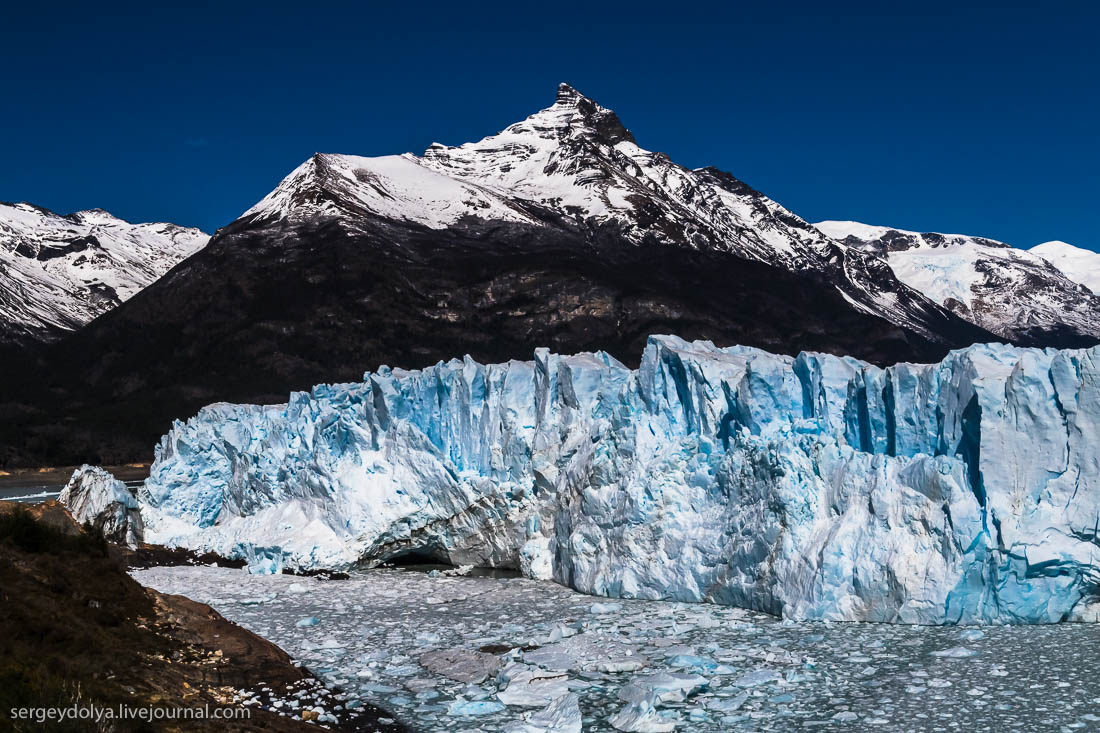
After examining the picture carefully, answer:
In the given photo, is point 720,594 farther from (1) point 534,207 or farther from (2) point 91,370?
(1) point 534,207

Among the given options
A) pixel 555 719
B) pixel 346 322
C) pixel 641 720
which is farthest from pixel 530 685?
pixel 346 322

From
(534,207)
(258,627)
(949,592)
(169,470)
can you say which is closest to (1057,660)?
(949,592)

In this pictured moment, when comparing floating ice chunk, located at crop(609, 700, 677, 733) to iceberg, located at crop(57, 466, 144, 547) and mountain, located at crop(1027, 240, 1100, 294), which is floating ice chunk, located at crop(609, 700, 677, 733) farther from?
mountain, located at crop(1027, 240, 1100, 294)

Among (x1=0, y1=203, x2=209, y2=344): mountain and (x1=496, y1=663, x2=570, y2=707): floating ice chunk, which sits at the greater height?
(x1=0, y1=203, x2=209, y2=344): mountain

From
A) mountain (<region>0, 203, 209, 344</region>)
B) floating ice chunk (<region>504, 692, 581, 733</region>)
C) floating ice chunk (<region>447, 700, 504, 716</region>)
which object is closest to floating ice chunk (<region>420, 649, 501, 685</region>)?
floating ice chunk (<region>447, 700, 504, 716</region>)

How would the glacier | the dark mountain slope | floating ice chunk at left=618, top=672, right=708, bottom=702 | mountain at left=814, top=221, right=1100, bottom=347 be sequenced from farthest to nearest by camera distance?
mountain at left=814, top=221, right=1100, bottom=347
the dark mountain slope
the glacier
floating ice chunk at left=618, top=672, right=708, bottom=702

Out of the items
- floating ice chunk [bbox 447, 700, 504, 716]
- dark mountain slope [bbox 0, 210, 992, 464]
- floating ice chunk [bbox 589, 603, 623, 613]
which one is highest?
dark mountain slope [bbox 0, 210, 992, 464]

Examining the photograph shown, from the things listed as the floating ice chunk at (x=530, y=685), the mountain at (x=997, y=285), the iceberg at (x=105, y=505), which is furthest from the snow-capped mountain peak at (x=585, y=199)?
the floating ice chunk at (x=530, y=685)
